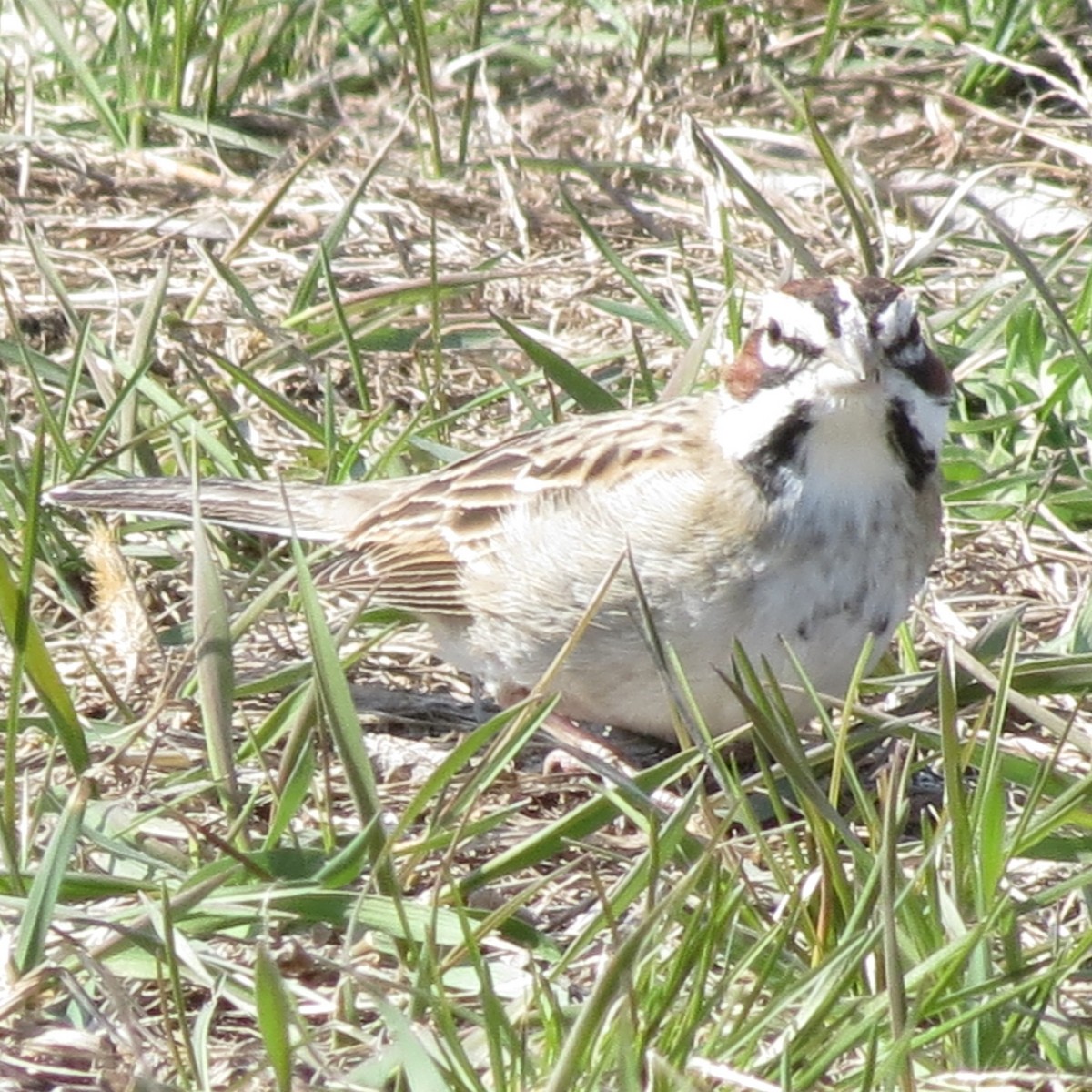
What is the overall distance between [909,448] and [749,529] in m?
0.28

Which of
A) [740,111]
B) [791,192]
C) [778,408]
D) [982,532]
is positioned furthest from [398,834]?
[740,111]

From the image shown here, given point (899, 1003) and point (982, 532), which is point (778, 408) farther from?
point (899, 1003)

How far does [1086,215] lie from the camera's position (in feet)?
16.4

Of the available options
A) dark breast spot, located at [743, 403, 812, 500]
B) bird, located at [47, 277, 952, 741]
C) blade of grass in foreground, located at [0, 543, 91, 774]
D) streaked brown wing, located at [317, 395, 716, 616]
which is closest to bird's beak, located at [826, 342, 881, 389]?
bird, located at [47, 277, 952, 741]

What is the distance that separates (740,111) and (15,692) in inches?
133

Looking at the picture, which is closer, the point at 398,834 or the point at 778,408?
the point at 398,834

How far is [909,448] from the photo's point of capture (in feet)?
11.0

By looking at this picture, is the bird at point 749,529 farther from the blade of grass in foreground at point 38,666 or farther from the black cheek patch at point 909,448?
the blade of grass in foreground at point 38,666

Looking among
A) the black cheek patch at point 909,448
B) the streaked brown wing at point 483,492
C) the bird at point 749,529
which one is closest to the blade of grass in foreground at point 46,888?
the bird at point 749,529

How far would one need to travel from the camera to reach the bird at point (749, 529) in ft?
10.6

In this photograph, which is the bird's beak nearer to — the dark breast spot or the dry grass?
the dark breast spot

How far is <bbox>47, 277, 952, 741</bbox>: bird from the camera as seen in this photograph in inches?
128

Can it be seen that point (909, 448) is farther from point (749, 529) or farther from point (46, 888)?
point (46, 888)

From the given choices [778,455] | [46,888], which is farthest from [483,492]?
[46,888]
